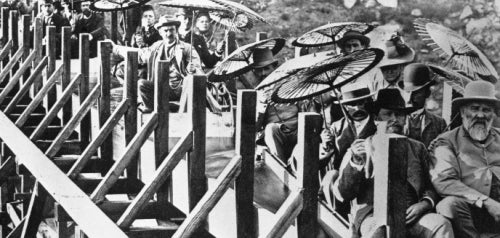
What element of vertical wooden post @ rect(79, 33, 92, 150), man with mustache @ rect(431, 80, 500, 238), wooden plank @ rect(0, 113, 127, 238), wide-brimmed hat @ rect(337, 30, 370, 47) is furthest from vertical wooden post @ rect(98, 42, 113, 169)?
man with mustache @ rect(431, 80, 500, 238)

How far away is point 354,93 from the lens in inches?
165

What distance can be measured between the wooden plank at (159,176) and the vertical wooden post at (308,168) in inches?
46.1

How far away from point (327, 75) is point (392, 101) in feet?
1.44

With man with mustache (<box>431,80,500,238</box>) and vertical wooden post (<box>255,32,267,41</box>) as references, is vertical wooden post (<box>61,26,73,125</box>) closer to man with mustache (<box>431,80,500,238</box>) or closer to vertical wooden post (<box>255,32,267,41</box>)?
vertical wooden post (<box>255,32,267,41</box>)

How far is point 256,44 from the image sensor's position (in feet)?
16.3

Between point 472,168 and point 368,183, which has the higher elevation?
point 472,168

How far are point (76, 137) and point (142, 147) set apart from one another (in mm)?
2283

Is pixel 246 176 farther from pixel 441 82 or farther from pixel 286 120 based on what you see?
pixel 441 82

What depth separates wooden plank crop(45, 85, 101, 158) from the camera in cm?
680

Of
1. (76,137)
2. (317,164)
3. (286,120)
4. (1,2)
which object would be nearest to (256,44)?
(286,120)

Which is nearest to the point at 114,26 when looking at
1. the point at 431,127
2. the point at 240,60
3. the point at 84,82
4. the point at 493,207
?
the point at 84,82

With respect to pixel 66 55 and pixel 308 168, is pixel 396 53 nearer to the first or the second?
pixel 308 168

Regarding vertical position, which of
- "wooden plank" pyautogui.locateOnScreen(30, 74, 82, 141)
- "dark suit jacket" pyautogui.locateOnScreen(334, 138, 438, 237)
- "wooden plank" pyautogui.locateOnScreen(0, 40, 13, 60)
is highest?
"dark suit jacket" pyautogui.locateOnScreen(334, 138, 438, 237)

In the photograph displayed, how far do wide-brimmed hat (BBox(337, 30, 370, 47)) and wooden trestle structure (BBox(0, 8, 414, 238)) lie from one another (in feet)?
1.44
